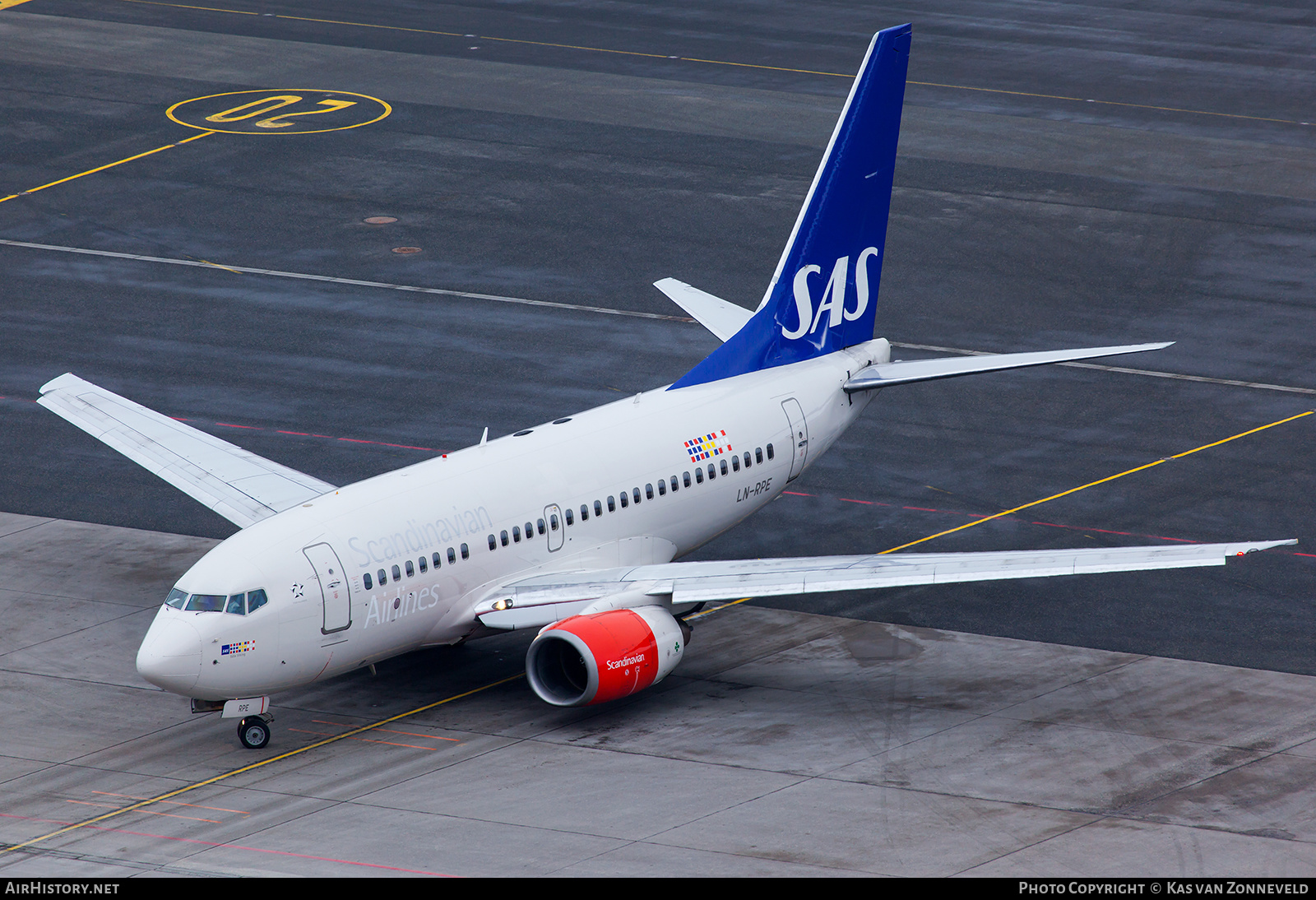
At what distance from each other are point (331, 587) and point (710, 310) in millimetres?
14422

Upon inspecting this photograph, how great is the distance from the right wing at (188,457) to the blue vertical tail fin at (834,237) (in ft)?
29.7

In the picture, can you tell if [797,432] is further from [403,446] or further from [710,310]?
[403,446]

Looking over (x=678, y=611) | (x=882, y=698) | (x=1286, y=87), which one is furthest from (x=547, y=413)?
(x=1286, y=87)

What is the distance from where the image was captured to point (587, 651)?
1305 inches

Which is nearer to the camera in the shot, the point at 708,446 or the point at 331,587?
the point at 331,587

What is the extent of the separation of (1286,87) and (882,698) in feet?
179

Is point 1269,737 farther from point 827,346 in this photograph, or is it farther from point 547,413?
point 547,413

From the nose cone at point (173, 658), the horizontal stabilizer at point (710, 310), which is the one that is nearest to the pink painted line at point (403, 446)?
the horizontal stabilizer at point (710, 310)

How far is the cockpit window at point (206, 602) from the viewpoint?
3228 cm

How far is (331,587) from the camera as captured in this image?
3291cm

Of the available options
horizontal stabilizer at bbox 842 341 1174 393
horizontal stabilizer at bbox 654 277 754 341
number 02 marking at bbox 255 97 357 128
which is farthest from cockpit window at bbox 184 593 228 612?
number 02 marking at bbox 255 97 357 128

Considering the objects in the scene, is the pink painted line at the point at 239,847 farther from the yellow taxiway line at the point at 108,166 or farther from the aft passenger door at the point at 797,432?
the yellow taxiway line at the point at 108,166

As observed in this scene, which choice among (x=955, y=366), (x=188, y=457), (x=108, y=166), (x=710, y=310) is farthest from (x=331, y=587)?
(x=108, y=166)

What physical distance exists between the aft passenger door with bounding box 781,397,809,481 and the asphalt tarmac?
10.1 ft
